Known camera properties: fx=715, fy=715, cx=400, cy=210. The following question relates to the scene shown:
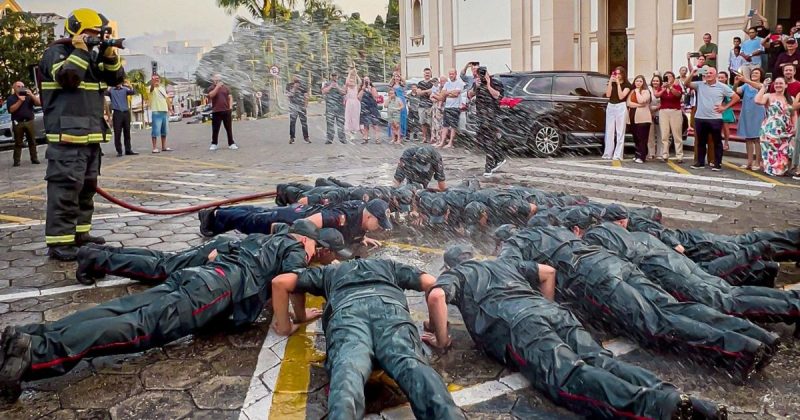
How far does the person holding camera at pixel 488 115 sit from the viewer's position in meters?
12.7

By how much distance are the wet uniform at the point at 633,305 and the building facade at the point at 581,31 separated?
1421cm

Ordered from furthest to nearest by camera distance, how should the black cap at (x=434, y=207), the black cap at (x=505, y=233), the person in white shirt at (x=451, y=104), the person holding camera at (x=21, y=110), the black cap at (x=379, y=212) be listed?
the person in white shirt at (x=451, y=104) < the person holding camera at (x=21, y=110) < the black cap at (x=434, y=207) < the black cap at (x=379, y=212) < the black cap at (x=505, y=233)

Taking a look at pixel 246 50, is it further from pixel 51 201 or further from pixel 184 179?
pixel 51 201

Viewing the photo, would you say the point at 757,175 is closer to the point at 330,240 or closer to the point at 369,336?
the point at 330,240

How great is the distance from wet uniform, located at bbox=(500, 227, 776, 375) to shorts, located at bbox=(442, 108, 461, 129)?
35.9ft

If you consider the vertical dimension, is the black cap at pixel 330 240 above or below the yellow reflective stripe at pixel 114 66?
below

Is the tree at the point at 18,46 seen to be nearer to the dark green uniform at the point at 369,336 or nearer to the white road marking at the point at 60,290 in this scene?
the white road marking at the point at 60,290

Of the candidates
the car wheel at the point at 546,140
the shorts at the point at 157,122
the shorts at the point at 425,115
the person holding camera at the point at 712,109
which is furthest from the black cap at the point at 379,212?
the shorts at the point at 157,122

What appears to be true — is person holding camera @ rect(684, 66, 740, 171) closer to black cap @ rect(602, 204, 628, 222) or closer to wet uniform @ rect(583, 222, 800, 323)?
black cap @ rect(602, 204, 628, 222)

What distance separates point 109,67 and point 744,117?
406 inches

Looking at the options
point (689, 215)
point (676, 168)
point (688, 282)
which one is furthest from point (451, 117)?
point (688, 282)

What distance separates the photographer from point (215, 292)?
470 centimetres

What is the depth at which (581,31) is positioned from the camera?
2284 centimetres

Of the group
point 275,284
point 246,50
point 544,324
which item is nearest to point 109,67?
point 275,284
